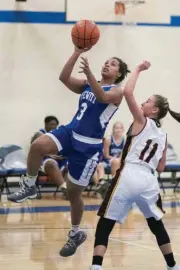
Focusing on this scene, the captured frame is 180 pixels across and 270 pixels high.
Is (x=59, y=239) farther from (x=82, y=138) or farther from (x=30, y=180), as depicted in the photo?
(x=82, y=138)

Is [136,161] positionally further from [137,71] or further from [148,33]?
[148,33]

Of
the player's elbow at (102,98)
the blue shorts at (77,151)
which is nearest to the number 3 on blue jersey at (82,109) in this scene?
the blue shorts at (77,151)

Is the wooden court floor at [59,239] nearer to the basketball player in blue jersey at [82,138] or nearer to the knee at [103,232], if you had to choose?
the basketball player in blue jersey at [82,138]

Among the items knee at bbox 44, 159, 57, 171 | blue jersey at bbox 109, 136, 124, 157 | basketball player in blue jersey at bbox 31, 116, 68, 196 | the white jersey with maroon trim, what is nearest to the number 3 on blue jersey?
the white jersey with maroon trim

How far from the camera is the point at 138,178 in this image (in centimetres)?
485

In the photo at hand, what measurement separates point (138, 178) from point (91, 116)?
3.35ft

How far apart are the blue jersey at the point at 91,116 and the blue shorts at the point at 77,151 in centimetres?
6

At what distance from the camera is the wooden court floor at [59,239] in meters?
5.72

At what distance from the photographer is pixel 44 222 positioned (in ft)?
25.8

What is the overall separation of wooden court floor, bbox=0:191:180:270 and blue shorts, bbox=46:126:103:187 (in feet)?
2.83

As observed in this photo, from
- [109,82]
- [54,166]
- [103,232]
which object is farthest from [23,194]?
[54,166]

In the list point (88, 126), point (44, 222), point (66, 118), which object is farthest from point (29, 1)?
point (88, 126)

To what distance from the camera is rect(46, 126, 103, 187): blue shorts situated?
562 centimetres

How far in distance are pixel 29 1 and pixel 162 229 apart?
7.37 metres
